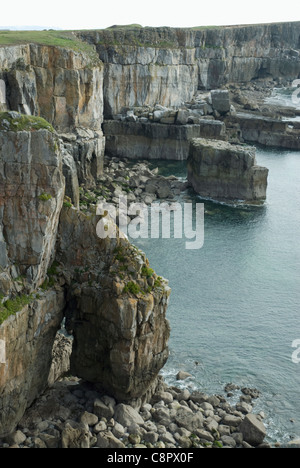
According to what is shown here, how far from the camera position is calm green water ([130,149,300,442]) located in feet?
103

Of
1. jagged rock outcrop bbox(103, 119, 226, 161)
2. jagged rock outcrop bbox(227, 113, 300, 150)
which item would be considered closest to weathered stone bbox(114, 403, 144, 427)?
jagged rock outcrop bbox(103, 119, 226, 161)

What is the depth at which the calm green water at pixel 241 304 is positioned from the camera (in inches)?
1230

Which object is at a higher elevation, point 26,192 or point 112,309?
point 26,192

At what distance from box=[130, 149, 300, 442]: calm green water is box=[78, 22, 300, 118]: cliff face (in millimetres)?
28177

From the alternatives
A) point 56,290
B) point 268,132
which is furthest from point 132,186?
point 56,290

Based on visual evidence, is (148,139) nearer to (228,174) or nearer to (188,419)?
(228,174)

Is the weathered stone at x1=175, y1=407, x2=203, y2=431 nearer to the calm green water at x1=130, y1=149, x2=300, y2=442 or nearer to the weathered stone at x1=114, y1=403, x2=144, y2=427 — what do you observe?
the weathered stone at x1=114, y1=403, x2=144, y2=427

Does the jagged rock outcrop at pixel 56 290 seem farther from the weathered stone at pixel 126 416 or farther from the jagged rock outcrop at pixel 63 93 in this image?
the jagged rock outcrop at pixel 63 93

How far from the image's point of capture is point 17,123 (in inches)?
895

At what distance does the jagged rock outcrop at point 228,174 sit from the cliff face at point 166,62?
21989 mm

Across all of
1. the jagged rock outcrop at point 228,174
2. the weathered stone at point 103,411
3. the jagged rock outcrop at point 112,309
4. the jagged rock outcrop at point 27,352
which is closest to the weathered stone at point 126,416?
the weathered stone at point 103,411

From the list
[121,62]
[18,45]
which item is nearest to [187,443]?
[18,45]

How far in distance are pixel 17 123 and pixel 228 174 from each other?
42156 mm

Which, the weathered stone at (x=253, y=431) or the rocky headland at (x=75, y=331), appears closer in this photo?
the rocky headland at (x=75, y=331)
